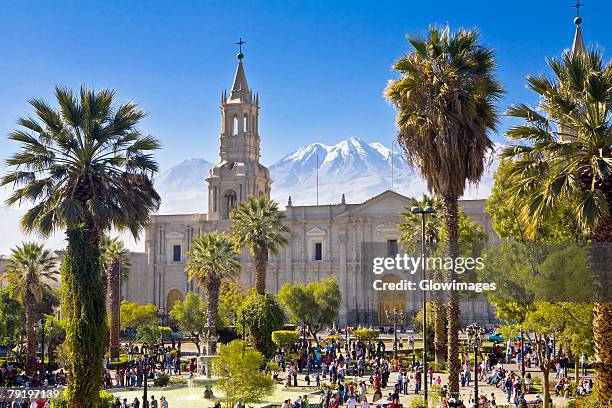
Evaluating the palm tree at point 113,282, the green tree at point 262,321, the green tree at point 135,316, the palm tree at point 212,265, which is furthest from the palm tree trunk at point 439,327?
the green tree at point 135,316

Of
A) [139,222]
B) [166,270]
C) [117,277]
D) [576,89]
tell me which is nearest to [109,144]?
[139,222]

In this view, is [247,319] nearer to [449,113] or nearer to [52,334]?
[52,334]

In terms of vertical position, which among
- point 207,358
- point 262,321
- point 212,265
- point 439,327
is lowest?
point 207,358

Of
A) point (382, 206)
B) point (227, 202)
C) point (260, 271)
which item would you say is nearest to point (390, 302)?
point (382, 206)

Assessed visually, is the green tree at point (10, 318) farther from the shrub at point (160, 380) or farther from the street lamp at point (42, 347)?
the shrub at point (160, 380)

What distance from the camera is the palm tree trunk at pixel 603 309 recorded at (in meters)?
14.5

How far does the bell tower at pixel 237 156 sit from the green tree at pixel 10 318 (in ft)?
82.2

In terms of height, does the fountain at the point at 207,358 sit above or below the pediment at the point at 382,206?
below

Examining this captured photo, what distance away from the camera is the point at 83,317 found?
58.5 ft

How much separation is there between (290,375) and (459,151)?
1510 centimetres

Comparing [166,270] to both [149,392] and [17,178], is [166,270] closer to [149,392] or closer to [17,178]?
[149,392]

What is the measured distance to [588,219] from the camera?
14.5m

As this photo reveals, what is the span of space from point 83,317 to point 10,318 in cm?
3258

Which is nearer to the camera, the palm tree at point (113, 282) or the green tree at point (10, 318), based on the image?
the palm tree at point (113, 282)
